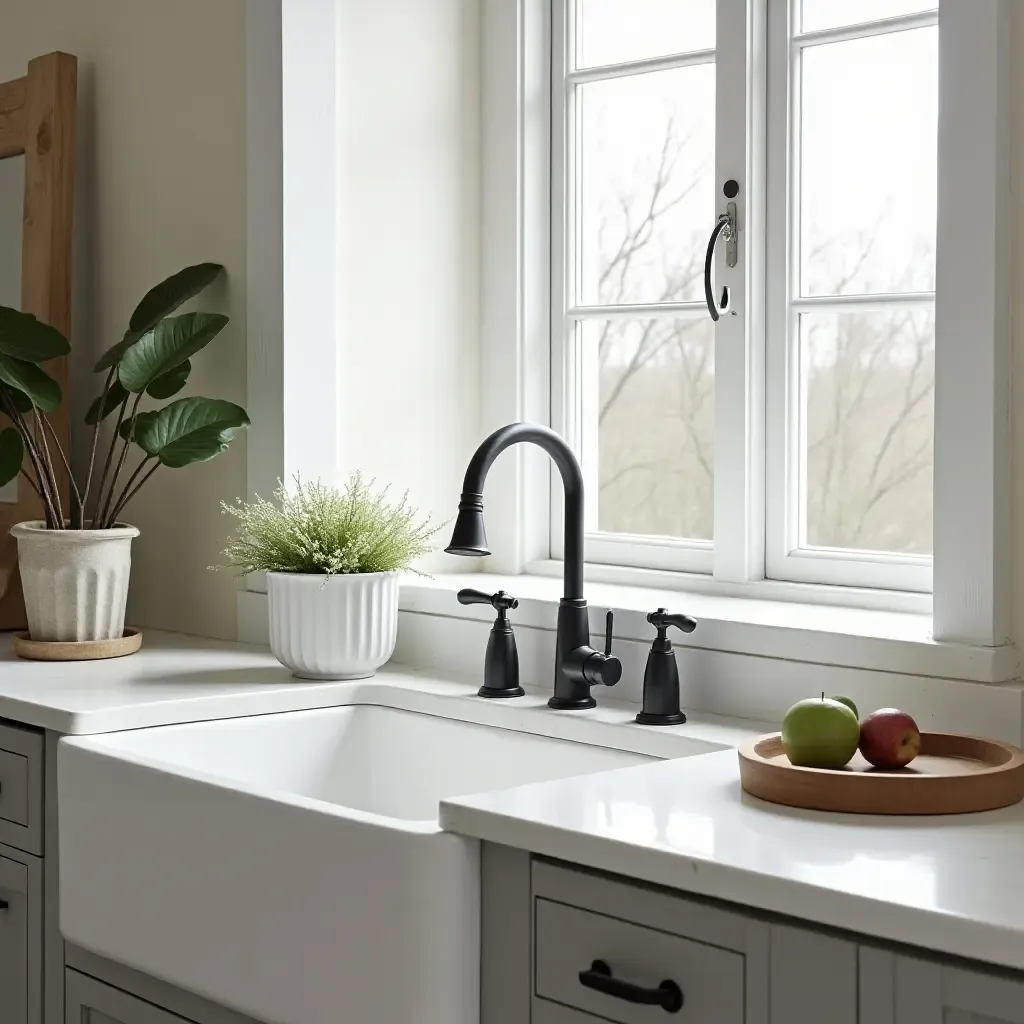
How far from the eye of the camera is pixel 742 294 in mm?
2266

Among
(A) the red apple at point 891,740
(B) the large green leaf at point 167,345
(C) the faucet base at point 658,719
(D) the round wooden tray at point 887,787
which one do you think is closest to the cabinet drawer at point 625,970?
(D) the round wooden tray at point 887,787

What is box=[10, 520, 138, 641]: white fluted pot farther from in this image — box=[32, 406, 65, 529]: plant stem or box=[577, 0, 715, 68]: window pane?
box=[577, 0, 715, 68]: window pane

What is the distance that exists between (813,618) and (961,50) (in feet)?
2.45

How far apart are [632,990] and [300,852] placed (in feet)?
1.43

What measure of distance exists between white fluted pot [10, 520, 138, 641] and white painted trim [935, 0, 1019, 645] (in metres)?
1.39

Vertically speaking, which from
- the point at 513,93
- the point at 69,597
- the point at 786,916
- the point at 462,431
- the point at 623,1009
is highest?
the point at 513,93

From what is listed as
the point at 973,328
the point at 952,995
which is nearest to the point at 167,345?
the point at 973,328

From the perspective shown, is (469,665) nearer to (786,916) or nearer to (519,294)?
(519,294)

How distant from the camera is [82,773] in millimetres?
1889

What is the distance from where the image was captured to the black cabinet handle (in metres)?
1.27

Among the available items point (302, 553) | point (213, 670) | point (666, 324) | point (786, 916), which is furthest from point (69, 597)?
point (786, 916)

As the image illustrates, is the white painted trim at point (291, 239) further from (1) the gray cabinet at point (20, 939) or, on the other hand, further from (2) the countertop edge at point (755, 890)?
(2) the countertop edge at point (755, 890)

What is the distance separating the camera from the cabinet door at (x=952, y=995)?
3.54 feet

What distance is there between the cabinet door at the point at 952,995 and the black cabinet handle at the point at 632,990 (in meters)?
0.21
